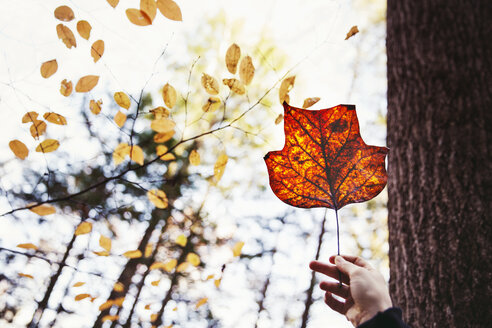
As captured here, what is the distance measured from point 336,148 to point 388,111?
1.10 meters

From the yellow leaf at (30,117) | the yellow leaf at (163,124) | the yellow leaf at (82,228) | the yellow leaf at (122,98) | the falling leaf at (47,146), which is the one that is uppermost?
the yellow leaf at (122,98)

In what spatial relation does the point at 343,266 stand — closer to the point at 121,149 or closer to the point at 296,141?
the point at 296,141

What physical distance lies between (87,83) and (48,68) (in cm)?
18

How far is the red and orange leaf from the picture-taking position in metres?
0.87

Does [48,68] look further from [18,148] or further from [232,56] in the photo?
[232,56]

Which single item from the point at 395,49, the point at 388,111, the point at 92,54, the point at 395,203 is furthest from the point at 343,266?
the point at 395,49

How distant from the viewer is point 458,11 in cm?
169

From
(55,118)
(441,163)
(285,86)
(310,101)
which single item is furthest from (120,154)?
(441,163)

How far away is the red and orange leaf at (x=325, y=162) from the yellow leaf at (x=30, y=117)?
52.3 inches

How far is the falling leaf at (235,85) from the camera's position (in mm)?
1483

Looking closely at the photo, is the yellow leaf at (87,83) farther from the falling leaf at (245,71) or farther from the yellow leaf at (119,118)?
the falling leaf at (245,71)

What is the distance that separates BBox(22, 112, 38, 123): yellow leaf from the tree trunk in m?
1.92

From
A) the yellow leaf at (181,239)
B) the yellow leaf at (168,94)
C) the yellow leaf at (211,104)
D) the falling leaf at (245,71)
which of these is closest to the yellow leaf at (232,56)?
the falling leaf at (245,71)

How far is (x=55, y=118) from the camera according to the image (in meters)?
1.48
